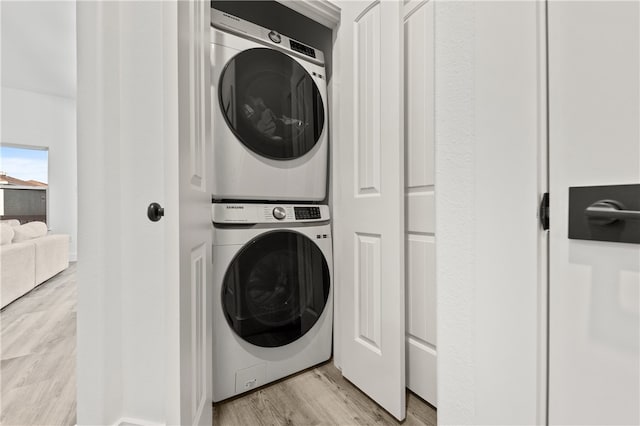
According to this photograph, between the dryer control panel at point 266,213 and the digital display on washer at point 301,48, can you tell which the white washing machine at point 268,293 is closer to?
the dryer control panel at point 266,213

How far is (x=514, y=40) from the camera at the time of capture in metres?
0.47

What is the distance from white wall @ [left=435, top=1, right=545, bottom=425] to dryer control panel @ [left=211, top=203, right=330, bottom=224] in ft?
2.96

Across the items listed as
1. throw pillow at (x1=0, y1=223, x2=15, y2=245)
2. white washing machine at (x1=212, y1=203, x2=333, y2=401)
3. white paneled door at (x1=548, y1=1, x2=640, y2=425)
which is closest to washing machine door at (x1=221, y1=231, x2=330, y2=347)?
white washing machine at (x1=212, y1=203, x2=333, y2=401)

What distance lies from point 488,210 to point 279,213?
101cm

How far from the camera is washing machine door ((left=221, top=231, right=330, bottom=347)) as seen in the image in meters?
1.27

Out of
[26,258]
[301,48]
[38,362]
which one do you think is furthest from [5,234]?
[301,48]

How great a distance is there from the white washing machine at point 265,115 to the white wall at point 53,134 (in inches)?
179

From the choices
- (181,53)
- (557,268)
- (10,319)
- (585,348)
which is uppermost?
(181,53)

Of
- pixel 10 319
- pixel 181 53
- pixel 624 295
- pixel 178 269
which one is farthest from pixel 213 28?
pixel 10 319

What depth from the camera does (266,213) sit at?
1355 mm

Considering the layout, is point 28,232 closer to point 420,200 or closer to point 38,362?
point 38,362

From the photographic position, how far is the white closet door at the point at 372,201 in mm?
1148

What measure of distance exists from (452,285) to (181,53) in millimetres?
852

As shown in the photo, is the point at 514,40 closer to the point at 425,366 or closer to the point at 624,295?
the point at 624,295
